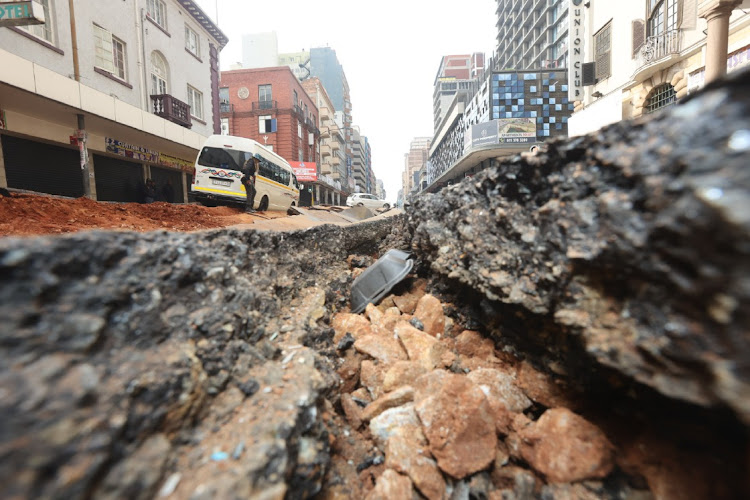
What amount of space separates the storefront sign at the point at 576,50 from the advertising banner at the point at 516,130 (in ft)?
29.2

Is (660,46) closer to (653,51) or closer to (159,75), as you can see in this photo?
(653,51)

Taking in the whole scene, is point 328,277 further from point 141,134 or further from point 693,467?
point 141,134

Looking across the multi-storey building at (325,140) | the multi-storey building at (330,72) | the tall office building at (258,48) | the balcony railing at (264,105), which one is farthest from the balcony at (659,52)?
the multi-storey building at (330,72)

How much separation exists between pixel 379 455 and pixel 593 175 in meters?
2.07

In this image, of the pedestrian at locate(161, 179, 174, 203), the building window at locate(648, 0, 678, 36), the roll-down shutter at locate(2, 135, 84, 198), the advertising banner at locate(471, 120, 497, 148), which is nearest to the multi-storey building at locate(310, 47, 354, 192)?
the advertising banner at locate(471, 120, 497, 148)

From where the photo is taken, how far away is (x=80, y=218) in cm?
545

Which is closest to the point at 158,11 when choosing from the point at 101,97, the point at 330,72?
the point at 101,97

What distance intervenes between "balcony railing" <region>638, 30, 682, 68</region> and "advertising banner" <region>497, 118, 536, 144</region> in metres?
12.7

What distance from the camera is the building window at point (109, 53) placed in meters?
9.92

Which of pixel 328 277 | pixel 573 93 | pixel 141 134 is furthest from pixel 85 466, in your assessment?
pixel 573 93

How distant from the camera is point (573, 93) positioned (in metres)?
13.5

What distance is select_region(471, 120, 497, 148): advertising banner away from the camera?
22.5 meters

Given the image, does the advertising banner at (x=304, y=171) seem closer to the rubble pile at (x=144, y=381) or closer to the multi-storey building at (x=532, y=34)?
the rubble pile at (x=144, y=381)

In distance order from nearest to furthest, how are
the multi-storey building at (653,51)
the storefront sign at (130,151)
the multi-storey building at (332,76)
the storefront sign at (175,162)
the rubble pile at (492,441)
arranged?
1. the rubble pile at (492,441)
2. the multi-storey building at (653,51)
3. the storefront sign at (130,151)
4. the storefront sign at (175,162)
5. the multi-storey building at (332,76)
